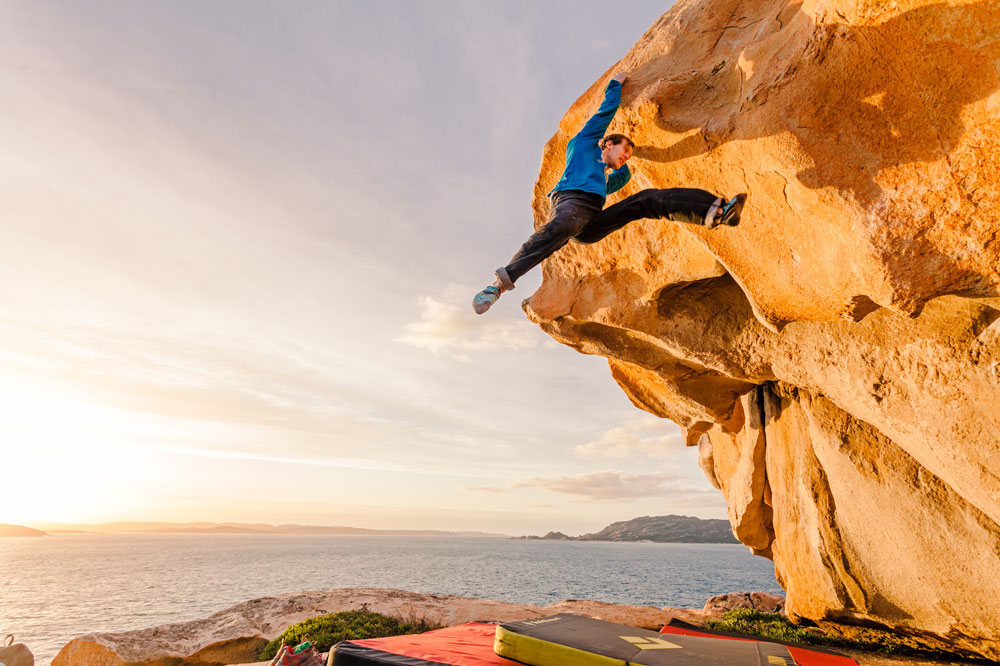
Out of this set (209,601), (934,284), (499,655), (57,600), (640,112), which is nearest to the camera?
(934,284)

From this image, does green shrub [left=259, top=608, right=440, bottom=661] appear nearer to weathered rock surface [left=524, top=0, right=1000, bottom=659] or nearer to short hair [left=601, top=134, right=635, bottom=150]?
weathered rock surface [left=524, top=0, right=1000, bottom=659]

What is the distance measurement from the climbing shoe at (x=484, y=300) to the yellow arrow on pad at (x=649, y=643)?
164 inches

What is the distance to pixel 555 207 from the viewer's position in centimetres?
557

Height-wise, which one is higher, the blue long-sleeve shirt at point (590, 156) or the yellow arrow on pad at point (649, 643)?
the blue long-sleeve shirt at point (590, 156)

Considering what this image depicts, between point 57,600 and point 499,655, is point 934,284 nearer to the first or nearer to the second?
point 499,655

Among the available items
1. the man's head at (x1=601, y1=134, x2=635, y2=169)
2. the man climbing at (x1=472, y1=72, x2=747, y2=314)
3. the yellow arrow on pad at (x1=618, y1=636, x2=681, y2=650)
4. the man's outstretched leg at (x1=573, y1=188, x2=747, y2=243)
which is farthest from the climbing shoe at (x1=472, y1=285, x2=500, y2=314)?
the yellow arrow on pad at (x1=618, y1=636, x2=681, y2=650)

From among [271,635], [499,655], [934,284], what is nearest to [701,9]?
[934,284]

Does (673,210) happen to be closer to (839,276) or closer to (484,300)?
(839,276)

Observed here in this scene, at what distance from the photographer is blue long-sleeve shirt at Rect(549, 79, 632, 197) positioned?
5.47 m

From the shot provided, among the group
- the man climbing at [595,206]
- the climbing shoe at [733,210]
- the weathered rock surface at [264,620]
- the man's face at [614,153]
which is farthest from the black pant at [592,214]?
the weathered rock surface at [264,620]

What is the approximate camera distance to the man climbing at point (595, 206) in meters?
4.96

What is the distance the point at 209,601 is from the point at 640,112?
206 ft

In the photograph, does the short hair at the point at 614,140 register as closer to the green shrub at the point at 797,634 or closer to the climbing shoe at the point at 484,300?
the climbing shoe at the point at 484,300

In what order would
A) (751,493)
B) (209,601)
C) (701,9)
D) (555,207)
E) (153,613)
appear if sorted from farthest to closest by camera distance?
(209,601)
(153,613)
(751,493)
(701,9)
(555,207)
